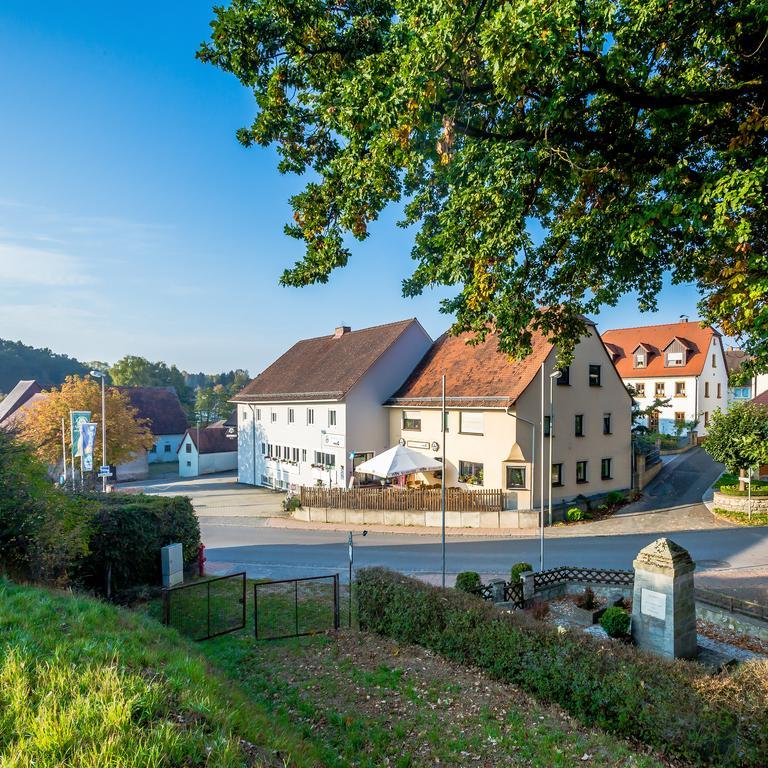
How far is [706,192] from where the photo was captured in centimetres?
721

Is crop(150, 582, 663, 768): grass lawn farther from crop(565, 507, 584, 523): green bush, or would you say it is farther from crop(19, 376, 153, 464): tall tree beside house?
crop(19, 376, 153, 464): tall tree beside house

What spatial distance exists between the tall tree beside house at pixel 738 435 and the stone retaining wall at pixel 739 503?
1.07 metres

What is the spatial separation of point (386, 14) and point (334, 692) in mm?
11872

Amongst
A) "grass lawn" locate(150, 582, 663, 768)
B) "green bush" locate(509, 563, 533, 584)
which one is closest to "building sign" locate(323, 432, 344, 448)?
"green bush" locate(509, 563, 533, 584)

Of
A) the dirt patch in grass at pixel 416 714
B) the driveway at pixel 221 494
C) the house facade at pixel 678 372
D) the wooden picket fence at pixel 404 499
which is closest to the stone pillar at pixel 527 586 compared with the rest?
the dirt patch in grass at pixel 416 714

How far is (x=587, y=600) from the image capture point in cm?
1293

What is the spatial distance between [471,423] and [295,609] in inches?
575

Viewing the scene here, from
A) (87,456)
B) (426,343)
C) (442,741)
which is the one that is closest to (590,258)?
(442,741)

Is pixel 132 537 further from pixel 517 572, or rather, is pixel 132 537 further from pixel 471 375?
pixel 471 375

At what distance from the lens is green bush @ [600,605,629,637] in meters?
10.6

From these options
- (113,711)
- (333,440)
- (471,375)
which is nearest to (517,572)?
(113,711)

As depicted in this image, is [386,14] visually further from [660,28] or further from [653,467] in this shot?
[653,467]

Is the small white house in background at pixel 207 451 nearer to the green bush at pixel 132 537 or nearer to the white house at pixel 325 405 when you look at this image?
the white house at pixel 325 405

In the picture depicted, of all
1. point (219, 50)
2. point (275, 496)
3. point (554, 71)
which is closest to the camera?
point (554, 71)
